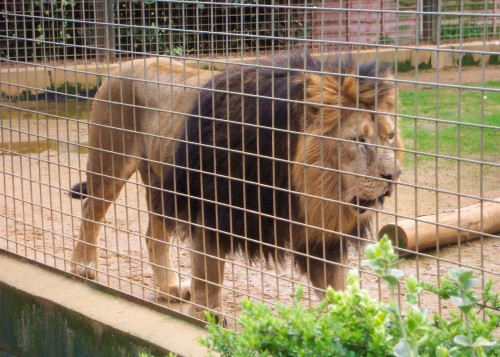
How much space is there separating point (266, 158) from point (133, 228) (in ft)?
11.3

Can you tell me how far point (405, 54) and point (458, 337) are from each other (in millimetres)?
11413

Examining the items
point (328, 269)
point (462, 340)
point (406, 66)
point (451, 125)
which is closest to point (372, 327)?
point (462, 340)

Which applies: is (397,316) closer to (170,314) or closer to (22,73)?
(170,314)

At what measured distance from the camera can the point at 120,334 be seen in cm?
396

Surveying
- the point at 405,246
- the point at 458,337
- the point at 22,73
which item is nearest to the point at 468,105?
the point at 22,73

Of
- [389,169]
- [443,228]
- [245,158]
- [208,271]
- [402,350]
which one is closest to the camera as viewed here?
[402,350]

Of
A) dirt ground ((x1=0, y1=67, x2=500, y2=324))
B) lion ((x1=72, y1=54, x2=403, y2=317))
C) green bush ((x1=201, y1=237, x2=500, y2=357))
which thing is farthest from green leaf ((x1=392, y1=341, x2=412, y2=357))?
dirt ground ((x1=0, y1=67, x2=500, y2=324))

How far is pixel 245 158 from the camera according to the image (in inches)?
155

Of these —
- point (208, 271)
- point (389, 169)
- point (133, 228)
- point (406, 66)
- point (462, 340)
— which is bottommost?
point (133, 228)

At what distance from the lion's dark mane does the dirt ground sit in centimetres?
21

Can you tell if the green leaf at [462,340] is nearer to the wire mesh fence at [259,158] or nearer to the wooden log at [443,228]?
the wire mesh fence at [259,158]

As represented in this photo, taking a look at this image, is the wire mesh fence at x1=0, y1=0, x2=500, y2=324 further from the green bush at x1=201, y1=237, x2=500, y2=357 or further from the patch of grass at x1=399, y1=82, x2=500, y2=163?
the patch of grass at x1=399, y1=82, x2=500, y2=163

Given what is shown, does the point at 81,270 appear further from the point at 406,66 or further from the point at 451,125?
the point at 406,66

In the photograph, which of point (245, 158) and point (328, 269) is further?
point (328, 269)
